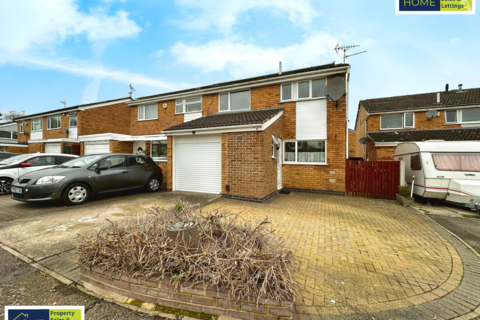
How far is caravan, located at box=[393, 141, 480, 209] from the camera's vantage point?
594cm

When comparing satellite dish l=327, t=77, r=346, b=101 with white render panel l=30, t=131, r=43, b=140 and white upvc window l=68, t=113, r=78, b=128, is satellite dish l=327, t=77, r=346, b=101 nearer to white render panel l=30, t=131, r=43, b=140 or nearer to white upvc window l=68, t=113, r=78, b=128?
white upvc window l=68, t=113, r=78, b=128

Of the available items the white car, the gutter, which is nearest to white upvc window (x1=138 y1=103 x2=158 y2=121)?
the gutter

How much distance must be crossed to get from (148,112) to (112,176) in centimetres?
773

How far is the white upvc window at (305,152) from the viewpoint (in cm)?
860

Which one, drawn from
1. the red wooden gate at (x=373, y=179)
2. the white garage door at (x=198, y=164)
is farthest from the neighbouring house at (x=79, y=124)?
the red wooden gate at (x=373, y=179)

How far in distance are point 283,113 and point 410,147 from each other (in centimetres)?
526

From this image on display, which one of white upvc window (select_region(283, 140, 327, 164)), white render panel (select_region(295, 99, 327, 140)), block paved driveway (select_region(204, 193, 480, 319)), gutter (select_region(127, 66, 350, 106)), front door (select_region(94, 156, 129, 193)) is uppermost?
gutter (select_region(127, 66, 350, 106))

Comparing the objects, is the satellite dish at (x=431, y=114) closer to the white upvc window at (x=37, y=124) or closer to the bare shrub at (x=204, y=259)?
the bare shrub at (x=204, y=259)

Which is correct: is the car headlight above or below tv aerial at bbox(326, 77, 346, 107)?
below

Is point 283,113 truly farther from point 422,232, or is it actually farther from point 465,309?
point 465,309

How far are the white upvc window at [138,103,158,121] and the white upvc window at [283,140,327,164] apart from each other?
8840 mm

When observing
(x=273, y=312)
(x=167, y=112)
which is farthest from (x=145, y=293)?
(x=167, y=112)

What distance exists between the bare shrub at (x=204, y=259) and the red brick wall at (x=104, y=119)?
15403mm

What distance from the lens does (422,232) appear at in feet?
13.5
